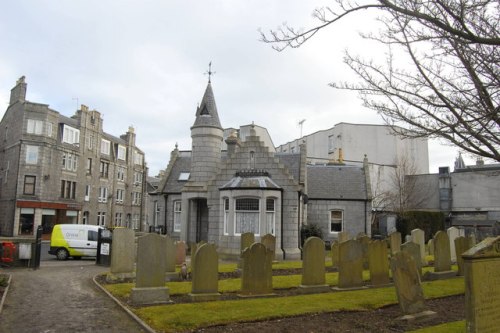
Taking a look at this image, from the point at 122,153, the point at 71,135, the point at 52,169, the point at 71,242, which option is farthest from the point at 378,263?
the point at 122,153

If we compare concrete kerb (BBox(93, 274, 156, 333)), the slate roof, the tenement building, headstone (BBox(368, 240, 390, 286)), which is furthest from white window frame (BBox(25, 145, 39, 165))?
headstone (BBox(368, 240, 390, 286))

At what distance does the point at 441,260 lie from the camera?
15.6m

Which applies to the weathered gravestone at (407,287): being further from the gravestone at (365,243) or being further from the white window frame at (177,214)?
the white window frame at (177,214)

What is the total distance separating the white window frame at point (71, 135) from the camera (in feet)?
143

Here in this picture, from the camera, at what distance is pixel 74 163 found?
4503 centimetres

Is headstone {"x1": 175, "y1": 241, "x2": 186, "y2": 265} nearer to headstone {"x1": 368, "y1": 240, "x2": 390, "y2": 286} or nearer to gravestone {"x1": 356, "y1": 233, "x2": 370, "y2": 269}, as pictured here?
gravestone {"x1": 356, "y1": 233, "x2": 370, "y2": 269}

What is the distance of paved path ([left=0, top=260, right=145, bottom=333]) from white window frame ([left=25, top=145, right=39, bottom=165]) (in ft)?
92.4

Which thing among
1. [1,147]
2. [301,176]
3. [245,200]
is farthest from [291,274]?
[1,147]

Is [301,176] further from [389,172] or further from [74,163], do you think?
[74,163]

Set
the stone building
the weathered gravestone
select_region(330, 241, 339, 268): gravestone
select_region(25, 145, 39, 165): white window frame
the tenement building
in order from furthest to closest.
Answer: select_region(25, 145, 39, 165): white window frame < the tenement building < the stone building < select_region(330, 241, 339, 268): gravestone < the weathered gravestone

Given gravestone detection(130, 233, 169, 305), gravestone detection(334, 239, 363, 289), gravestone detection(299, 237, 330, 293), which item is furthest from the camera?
gravestone detection(334, 239, 363, 289)

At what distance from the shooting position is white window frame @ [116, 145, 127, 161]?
2166 inches

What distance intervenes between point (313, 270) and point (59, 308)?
281 inches

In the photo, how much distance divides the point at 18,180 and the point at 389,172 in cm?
3797
